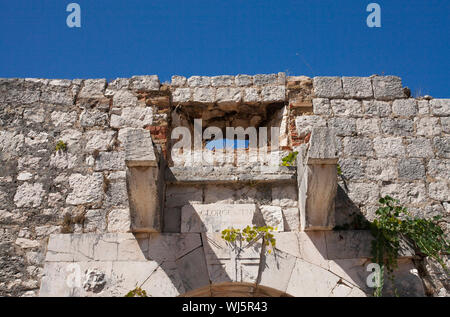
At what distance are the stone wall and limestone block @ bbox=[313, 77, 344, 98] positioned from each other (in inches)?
0.4

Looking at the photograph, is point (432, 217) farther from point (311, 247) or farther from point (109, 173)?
point (109, 173)

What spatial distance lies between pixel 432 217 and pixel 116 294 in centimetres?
293

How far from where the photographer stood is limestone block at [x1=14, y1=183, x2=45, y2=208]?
4785 mm

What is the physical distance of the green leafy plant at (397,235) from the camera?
14.6 ft

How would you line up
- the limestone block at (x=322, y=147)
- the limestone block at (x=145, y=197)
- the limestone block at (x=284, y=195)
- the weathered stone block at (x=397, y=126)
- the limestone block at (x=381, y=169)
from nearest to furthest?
the limestone block at (x=322, y=147) < the limestone block at (x=145, y=197) < the limestone block at (x=284, y=195) < the limestone block at (x=381, y=169) < the weathered stone block at (x=397, y=126)

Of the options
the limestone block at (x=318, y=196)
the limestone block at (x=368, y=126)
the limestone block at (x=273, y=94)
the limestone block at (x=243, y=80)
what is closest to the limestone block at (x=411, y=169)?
the limestone block at (x=368, y=126)

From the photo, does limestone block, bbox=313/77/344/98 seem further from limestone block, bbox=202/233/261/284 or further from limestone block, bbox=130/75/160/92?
limestone block, bbox=202/233/261/284

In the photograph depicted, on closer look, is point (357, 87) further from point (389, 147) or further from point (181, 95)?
point (181, 95)

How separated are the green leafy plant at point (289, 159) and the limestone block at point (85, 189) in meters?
1.76

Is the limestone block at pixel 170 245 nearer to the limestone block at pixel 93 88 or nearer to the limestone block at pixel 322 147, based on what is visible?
the limestone block at pixel 322 147

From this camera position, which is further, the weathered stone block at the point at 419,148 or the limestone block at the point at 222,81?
the limestone block at the point at 222,81

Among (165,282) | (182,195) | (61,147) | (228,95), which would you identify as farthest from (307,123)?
(61,147)
